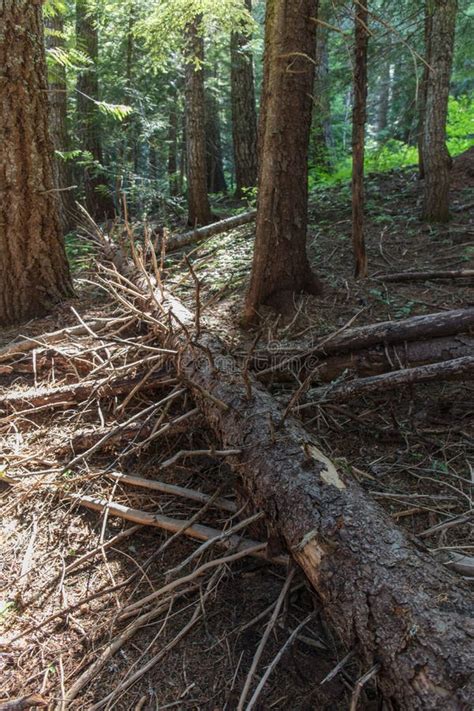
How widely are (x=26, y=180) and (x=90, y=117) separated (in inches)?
294

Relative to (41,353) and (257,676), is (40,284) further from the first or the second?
(257,676)

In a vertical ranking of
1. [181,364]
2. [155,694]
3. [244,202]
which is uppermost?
[244,202]

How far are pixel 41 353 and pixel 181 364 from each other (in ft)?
5.34

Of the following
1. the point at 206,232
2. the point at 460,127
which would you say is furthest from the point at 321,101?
the point at 460,127

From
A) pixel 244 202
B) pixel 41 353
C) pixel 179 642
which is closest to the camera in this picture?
pixel 179 642

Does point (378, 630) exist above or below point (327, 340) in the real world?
below

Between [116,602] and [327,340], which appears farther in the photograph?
[327,340]

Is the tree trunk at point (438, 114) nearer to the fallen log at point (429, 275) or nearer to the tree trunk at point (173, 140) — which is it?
the fallen log at point (429, 275)

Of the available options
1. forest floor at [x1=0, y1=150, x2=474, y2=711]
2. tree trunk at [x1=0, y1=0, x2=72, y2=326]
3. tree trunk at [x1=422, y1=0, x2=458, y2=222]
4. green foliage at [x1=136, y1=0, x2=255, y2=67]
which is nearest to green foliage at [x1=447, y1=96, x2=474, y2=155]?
tree trunk at [x1=422, y1=0, x2=458, y2=222]

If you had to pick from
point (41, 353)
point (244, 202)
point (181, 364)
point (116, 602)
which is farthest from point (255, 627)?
point (244, 202)

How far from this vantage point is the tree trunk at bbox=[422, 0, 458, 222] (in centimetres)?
639

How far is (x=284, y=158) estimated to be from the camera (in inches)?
167

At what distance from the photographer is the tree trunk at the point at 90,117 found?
37.4 feet

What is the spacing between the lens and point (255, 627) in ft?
7.27
